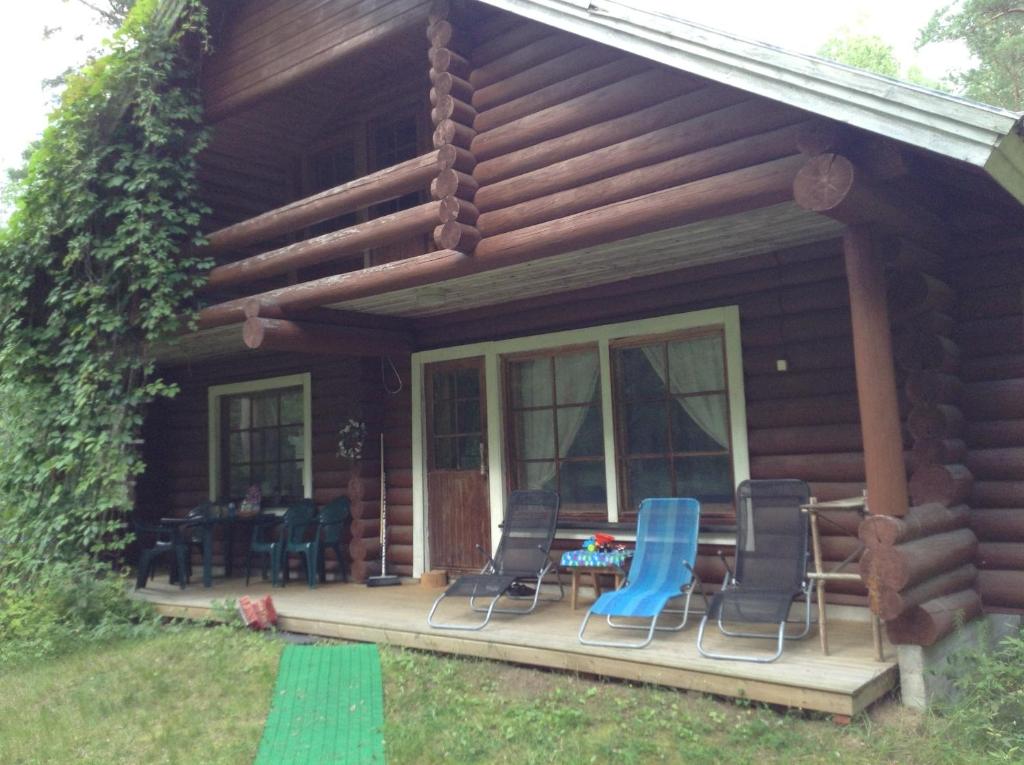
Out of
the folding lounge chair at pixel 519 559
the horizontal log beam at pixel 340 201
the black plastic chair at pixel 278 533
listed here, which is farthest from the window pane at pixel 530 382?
the black plastic chair at pixel 278 533

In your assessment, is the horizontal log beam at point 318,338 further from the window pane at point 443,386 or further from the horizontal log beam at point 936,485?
the horizontal log beam at point 936,485

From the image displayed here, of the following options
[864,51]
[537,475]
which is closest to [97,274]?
[537,475]

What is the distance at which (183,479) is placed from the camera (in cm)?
1066

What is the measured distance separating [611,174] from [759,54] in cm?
115

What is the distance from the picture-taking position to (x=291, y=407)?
9.50 metres

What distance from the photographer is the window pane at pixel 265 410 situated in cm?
968

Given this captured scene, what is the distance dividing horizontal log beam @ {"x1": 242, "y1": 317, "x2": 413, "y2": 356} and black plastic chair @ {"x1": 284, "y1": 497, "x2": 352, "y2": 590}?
1.61 metres

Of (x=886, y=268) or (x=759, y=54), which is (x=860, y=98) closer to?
(x=759, y=54)

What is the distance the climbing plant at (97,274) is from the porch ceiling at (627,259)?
200 centimetres

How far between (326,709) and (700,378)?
3436mm

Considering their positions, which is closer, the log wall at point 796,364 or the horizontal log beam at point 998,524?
the horizontal log beam at point 998,524

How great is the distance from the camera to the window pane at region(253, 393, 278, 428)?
9.68m

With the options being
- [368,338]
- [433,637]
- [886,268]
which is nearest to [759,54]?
[886,268]

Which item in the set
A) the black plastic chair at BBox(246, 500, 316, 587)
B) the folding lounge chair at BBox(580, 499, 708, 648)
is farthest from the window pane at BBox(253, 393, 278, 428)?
the folding lounge chair at BBox(580, 499, 708, 648)
